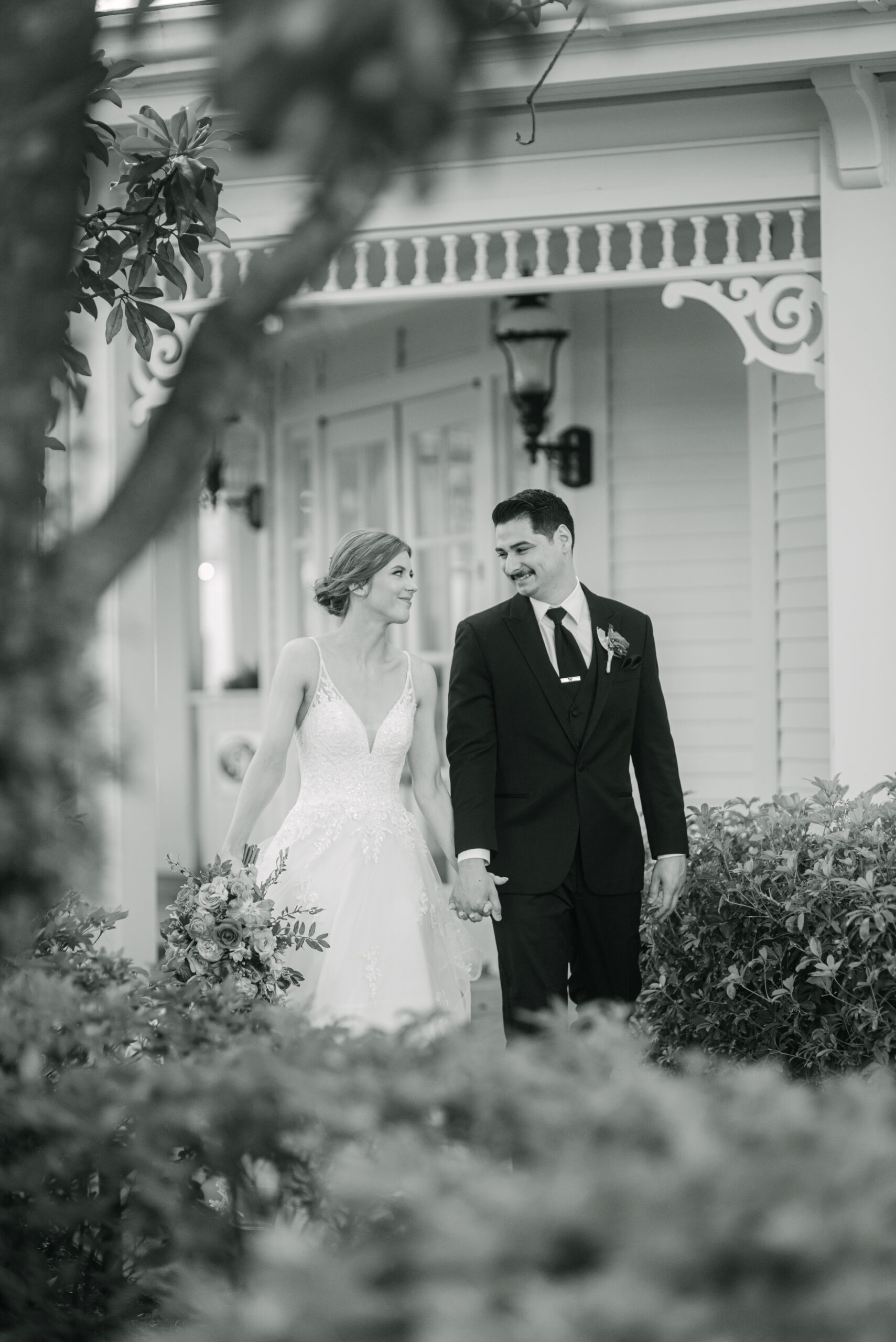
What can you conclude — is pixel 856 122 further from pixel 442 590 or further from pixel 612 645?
pixel 442 590

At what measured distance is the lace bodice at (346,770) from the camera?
5.01m

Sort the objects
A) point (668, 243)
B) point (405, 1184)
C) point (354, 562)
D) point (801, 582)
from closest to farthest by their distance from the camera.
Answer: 1. point (405, 1184)
2. point (354, 562)
3. point (668, 243)
4. point (801, 582)

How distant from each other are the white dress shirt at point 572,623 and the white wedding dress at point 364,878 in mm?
826

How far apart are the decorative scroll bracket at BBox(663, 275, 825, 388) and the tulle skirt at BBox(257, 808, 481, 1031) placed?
2.09 m

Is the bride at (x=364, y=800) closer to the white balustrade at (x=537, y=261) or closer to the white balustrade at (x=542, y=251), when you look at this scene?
the white balustrade at (x=537, y=261)

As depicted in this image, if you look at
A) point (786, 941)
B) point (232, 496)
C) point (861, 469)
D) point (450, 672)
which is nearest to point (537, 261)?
point (861, 469)

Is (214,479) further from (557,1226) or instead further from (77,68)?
(557,1226)

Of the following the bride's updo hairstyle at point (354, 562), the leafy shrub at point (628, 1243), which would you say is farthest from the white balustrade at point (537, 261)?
the leafy shrub at point (628, 1243)

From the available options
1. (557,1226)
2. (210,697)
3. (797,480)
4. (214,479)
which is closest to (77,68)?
(557,1226)

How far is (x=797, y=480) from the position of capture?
21.5 ft

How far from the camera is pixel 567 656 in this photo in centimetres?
440

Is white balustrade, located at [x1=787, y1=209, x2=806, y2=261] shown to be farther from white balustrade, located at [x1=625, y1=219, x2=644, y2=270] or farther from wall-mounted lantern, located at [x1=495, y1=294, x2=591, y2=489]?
wall-mounted lantern, located at [x1=495, y1=294, x2=591, y2=489]

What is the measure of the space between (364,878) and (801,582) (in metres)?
2.66

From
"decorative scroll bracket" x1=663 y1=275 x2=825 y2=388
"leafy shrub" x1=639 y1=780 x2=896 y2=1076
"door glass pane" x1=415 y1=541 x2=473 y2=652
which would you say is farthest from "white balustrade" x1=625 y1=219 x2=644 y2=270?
"door glass pane" x1=415 y1=541 x2=473 y2=652
